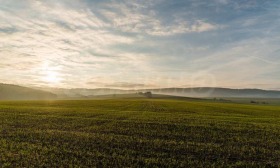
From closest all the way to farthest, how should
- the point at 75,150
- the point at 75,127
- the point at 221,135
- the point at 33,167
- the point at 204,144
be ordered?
the point at 33,167, the point at 75,150, the point at 204,144, the point at 221,135, the point at 75,127

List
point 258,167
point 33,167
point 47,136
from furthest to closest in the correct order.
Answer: point 47,136 → point 258,167 → point 33,167

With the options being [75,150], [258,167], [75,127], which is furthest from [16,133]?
[258,167]

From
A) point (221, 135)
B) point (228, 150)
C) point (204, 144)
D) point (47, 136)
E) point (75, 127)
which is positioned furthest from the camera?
point (75, 127)

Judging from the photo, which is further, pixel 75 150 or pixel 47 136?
pixel 47 136

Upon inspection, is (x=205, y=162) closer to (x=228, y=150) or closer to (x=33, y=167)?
(x=228, y=150)

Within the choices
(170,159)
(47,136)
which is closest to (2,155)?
(47,136)

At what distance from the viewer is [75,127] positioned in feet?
94.7

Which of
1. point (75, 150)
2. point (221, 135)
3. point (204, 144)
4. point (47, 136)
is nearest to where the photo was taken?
point (75, 150)

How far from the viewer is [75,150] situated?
701 inches

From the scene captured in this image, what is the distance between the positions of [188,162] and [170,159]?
1.22 m

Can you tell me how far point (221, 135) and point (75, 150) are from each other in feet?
52.3

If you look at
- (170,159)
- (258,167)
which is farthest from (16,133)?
(258,167)

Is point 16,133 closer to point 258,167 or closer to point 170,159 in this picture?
A: point 170,159

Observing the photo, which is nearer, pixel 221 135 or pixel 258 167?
pixel 258 167
